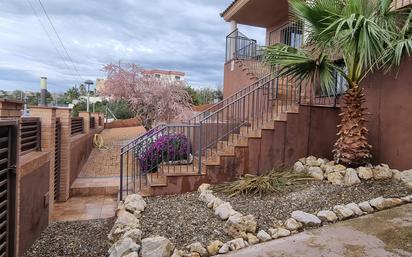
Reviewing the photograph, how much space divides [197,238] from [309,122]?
149 inches

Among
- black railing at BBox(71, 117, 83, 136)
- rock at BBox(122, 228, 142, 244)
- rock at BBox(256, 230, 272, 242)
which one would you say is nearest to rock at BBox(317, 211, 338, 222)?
rock at BBox(256, 230, 272, 242)

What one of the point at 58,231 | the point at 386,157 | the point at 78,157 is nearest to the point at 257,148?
the point at 386,157

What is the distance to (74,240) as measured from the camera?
15.6ft

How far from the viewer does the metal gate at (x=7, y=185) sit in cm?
350

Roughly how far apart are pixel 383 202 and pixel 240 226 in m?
2.16

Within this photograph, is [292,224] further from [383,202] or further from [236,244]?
[383,202]

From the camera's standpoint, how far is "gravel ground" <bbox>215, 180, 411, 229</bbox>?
4715mm

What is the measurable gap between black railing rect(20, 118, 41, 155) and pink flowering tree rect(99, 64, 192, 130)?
951 cm

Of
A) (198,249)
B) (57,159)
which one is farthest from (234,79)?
(198,249)

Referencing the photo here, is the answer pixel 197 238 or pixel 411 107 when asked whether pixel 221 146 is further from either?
pixel 411 107

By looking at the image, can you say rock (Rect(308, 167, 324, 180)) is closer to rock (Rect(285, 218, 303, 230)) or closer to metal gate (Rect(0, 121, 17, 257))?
rock (Rect(285, 218, 303, 230))

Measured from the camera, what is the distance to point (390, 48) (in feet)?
17.2

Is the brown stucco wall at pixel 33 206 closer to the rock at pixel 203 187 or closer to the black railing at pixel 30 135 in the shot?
the black railing at pixel 30 135

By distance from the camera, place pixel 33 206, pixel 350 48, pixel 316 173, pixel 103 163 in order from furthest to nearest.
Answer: pixel 103 163 < pixel 316 173 < pixel 350 48 < pixel 33 206
